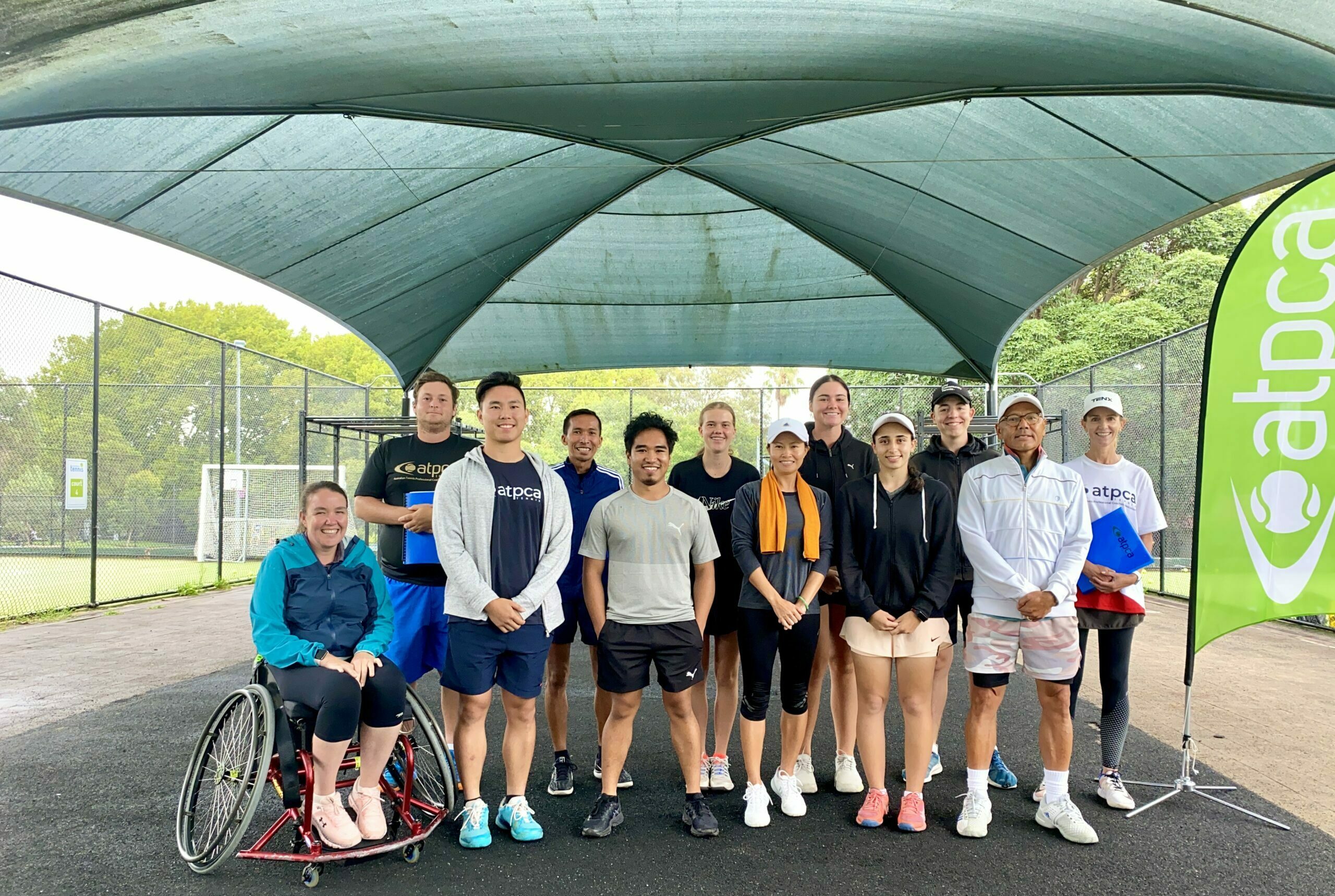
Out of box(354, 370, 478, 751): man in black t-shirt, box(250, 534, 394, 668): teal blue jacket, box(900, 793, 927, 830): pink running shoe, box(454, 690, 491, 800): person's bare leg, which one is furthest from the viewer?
box(354, 370, 478, 751): man in black t-shirt

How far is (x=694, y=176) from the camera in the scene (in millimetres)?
7406

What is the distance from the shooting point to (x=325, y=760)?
3293 mm

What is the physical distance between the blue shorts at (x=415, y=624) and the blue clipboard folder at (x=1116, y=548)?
2.88 metres

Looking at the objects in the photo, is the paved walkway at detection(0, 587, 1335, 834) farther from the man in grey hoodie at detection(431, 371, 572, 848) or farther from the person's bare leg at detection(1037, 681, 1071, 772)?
the man in grey hoodie at detection(431, 371, 572, 848)

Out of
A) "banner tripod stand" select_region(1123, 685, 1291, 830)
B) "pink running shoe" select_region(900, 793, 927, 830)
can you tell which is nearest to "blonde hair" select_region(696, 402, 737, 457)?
"pink running shoe" select_region(900, 793, 927, 830)

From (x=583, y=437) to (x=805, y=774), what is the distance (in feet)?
6.30

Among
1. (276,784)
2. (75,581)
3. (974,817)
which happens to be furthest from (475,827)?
(75,581)

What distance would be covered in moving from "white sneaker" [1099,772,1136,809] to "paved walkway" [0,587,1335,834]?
0.44m

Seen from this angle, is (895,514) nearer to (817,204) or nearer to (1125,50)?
(1125,50)

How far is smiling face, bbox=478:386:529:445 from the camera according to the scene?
3.84 meters

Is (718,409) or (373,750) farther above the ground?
(718,409)

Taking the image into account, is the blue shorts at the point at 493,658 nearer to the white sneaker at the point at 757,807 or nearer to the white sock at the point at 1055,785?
the white sneaker at the point at 757,807

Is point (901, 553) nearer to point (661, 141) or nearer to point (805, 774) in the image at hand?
point (805, 774)

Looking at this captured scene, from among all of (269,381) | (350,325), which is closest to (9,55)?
(350,325)
